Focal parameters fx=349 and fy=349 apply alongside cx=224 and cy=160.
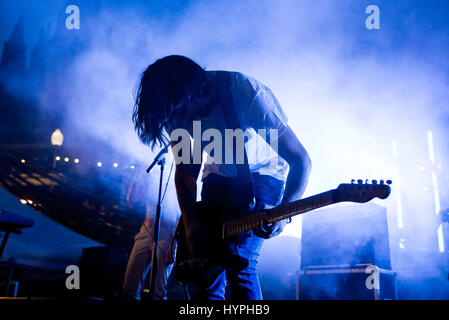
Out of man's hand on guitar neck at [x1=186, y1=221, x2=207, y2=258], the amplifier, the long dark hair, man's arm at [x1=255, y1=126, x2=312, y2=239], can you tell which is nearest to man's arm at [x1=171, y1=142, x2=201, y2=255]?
man's hand on guitar neck at [x1=186, y1=221, x2=207, y2=258]

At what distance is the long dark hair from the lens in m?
1.86

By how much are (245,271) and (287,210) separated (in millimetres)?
322

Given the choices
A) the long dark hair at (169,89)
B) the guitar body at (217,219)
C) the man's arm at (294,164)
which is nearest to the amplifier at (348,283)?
the man's arm at (294,164)

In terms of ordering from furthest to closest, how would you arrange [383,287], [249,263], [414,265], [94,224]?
[94,224]
[414,265]
[383,287]
[249,263]

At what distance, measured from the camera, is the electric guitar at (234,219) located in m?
1.45

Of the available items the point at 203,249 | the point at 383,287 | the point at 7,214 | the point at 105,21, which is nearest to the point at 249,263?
the point at 203,249

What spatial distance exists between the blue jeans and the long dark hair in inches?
20.0

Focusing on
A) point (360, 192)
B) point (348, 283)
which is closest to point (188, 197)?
point (360, 192)

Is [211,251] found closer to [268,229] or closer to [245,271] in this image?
[245,271]

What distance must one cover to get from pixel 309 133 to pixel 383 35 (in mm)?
1158

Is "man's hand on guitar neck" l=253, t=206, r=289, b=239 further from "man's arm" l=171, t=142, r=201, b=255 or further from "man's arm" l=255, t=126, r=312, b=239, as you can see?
"man's arm" l=171, t=142, r=201, b=255

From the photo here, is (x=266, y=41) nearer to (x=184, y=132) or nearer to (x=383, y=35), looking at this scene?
(x=383, y=35)

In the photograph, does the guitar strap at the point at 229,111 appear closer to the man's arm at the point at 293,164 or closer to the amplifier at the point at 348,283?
the man's arm at the point at 293,164

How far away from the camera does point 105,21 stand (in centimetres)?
397
